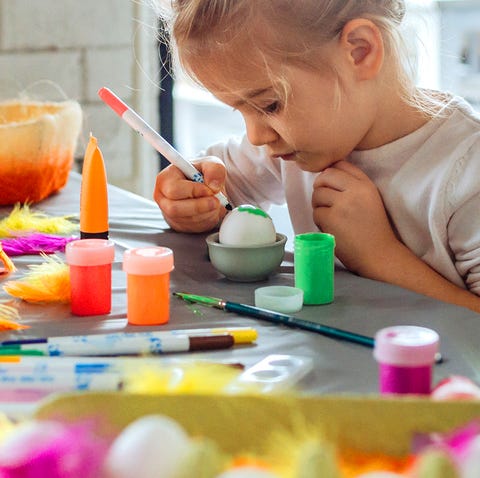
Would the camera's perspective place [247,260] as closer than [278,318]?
No

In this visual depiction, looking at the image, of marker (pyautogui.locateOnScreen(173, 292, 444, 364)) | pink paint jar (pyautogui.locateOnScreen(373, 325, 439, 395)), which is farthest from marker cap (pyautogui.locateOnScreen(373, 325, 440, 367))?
marker (pyautogui.locateOnScreen(173, 292, 444, 364))

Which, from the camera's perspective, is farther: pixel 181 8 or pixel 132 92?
pixel 132 92

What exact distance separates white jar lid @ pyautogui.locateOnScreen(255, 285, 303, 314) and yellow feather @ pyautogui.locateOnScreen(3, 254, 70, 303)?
0.18 meters

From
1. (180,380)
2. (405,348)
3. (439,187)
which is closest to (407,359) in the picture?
(405,348)

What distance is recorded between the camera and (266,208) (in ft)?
4.45

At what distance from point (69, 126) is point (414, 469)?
105cm

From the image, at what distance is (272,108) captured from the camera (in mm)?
968

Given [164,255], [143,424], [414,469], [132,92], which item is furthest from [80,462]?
[132,92]

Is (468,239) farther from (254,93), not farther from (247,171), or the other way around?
(247,171)

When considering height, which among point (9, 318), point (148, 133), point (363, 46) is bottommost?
point (9, 318)

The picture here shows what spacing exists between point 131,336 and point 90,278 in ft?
0.42

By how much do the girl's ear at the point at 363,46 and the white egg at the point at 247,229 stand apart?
20cm

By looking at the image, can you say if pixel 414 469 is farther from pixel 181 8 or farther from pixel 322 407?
pixel 181 8

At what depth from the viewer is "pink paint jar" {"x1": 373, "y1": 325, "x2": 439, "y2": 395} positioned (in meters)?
0.53
